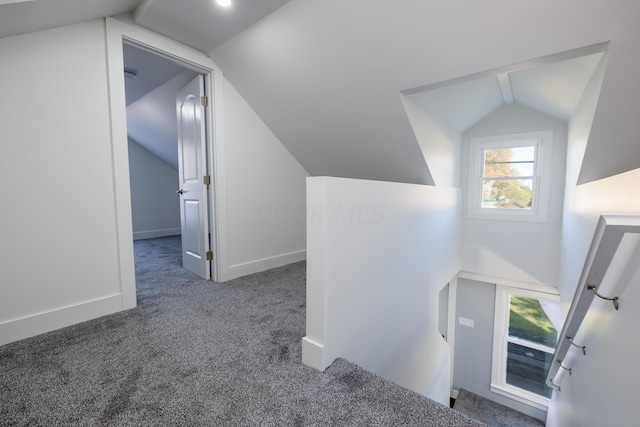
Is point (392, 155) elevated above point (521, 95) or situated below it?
below

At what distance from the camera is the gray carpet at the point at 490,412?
409 centimetres

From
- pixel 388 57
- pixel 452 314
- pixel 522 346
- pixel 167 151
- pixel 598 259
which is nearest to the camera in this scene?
pixel 598 259

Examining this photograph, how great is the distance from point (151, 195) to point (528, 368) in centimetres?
715

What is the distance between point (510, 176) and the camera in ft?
13.2

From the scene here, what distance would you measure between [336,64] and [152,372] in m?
2.29

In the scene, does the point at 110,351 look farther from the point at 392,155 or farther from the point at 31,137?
the point at 392,155

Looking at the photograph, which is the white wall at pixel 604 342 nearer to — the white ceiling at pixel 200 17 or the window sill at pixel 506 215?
the window sill at pixel 506 215

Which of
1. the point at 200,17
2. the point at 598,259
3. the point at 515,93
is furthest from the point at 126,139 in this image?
the point at 515,93

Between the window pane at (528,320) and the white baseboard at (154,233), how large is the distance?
616cm

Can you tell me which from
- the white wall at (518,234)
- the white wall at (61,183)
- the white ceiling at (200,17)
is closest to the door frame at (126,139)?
the white wall at (61,183)

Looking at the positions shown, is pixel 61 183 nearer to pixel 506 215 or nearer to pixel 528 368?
pixel 506 215

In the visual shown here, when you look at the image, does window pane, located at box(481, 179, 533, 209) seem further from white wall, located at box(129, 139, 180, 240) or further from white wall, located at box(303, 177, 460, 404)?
white wall, located at box(129, 139, 180, 240)

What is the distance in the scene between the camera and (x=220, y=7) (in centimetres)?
192

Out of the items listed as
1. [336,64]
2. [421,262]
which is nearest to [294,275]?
[421,262]
